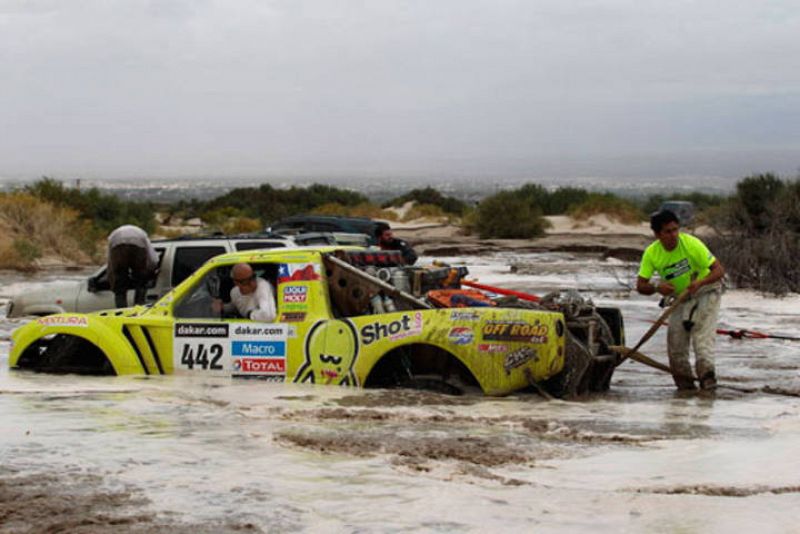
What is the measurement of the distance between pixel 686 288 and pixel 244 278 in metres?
3.92

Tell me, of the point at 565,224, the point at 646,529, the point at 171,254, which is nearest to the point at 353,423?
the point at 646,529

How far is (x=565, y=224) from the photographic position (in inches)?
2352

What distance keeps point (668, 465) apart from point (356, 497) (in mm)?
2156

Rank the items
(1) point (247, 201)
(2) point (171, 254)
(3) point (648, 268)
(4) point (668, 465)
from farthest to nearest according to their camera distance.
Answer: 1. (1) point (247, 201)
2. (2) point (171, 254)
3. (3) point (648, 268)
4. (4) point (668, 465)

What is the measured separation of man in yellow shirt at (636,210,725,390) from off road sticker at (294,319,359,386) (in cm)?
273

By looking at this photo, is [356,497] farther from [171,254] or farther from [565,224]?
[565,224]

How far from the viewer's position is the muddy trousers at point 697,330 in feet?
38.0

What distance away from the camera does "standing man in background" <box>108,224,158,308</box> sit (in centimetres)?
1484

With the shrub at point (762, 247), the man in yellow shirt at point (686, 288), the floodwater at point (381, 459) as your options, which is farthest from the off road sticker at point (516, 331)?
the shrub at point (762, 247)

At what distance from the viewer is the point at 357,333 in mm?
10805

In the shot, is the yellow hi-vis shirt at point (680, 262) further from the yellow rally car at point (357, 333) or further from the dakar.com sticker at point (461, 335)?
the dakar.com sticker at point (461, 335)

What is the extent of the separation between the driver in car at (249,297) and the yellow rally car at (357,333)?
63 mm

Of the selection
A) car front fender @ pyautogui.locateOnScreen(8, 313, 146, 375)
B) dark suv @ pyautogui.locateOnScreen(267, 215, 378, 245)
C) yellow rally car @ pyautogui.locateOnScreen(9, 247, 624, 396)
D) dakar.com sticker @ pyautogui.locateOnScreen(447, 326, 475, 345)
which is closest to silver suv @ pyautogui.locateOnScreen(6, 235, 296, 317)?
car front fender @ pyautogui.locateOnScreen(8, 313, 146, 375)

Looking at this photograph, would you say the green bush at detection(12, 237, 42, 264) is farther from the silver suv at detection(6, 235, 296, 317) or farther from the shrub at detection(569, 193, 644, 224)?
the shrub at detection(569, 193, 644, 224)
